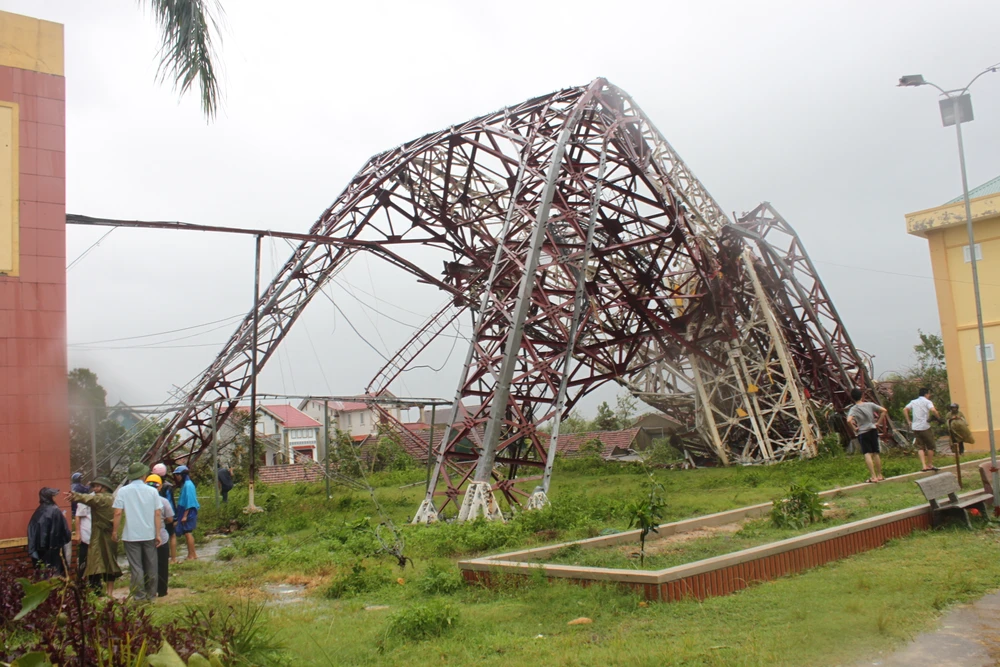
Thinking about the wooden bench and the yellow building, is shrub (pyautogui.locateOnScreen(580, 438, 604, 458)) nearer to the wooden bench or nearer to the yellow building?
the yellow building

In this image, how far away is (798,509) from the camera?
1018 centimetres

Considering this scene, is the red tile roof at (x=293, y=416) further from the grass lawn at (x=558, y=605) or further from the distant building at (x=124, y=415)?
the grass lawn at (x=558, y=605)

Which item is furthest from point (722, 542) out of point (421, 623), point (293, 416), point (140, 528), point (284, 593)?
point (293, 416)

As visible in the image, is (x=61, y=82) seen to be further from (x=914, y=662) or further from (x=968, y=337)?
(x=968, y=337)

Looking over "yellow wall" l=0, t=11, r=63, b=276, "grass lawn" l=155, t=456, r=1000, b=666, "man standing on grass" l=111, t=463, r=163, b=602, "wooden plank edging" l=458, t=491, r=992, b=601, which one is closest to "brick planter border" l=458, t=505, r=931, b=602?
"wooden plank edging" l=458, t=491, r=992, b=601

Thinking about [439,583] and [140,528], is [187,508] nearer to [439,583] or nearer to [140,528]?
[140,528]

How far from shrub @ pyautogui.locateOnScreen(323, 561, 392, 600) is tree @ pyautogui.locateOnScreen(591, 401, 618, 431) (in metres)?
41.8

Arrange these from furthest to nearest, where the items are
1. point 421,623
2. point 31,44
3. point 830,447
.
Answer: point 830,447
point 31,44
point 421,623

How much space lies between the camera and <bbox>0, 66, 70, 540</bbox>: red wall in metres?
9.91

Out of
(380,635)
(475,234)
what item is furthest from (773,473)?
(380,635)

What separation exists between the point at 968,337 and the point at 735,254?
6.69 m

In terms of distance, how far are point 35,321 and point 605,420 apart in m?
43.1

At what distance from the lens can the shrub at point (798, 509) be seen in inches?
395

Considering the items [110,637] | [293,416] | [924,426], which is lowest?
[110,637]
